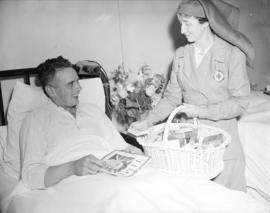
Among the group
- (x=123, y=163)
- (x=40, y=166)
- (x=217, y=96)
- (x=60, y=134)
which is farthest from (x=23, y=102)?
(x=217, y=96)

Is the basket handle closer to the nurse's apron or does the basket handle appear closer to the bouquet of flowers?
the nurse's apron

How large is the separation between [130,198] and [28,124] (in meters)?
0.73

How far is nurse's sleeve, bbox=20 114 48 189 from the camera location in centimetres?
153

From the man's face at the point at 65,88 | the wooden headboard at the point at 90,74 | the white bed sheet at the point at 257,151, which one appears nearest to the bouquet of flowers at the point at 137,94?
the wooden headboard at the point at 90,74

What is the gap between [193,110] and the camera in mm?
1619

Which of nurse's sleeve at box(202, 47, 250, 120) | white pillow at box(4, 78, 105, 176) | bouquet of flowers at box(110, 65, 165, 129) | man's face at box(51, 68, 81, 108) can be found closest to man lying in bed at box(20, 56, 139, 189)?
man's face at box(51, 68, 81, 108)

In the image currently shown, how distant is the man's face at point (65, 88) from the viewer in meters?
1.80

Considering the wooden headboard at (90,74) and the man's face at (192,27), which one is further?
the wooden headboard at (90,74)

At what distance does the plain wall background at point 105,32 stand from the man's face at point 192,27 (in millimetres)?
799

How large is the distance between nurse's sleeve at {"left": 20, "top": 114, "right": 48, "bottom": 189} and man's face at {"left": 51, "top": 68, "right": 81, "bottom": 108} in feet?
0.61

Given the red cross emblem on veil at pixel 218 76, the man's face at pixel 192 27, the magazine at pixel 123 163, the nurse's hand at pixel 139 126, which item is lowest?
the magazine at pixel 123 163

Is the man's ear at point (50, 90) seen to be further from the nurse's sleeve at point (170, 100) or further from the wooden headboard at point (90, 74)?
the nurse's sleeve at point (170, 100)

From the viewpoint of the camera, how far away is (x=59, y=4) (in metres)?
2.22

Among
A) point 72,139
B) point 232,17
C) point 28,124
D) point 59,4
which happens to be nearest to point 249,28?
point 232,17
